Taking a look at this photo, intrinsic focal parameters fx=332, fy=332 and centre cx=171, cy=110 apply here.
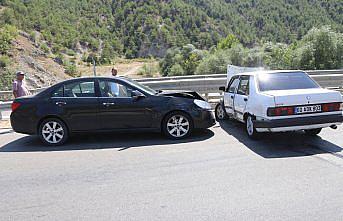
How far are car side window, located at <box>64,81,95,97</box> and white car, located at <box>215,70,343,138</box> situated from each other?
11.0 feet

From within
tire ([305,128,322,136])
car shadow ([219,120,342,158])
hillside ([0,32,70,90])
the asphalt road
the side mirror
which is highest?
hillside ([0,32,70,90])

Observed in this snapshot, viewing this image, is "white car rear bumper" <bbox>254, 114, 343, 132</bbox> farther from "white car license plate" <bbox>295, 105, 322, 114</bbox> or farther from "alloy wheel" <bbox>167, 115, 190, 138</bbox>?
"alloy wheel" <bbox>167, 115, 190, 138</bbox>

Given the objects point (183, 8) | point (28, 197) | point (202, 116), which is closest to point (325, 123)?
point (202, 116)

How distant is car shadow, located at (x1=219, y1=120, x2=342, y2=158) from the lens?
5.93 metres

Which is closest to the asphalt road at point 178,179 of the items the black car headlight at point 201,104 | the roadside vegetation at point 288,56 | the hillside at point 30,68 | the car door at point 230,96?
the black car headlight at point 201,104

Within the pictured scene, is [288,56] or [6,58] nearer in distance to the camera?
[288,56]

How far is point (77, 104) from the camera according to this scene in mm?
7109

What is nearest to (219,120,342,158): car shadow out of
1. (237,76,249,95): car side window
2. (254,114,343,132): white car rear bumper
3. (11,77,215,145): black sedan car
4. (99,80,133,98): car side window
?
(254,114,343,132): white car rear bumper

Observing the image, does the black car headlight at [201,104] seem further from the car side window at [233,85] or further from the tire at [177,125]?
the car side window at [233,85]

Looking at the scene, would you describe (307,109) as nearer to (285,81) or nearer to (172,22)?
(285,81)

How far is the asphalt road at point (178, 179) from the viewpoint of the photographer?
12.8ft

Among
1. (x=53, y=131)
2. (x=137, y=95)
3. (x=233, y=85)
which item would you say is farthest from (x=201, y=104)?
(x=53, y=131)

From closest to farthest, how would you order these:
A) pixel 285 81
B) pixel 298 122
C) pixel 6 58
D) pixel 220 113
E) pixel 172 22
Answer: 1. pixel 298 122
2. pixel 285 81
3. pixel 220 113
4. pixel 6 58
5. pixel 172 22

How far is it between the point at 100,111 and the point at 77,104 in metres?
0.52
